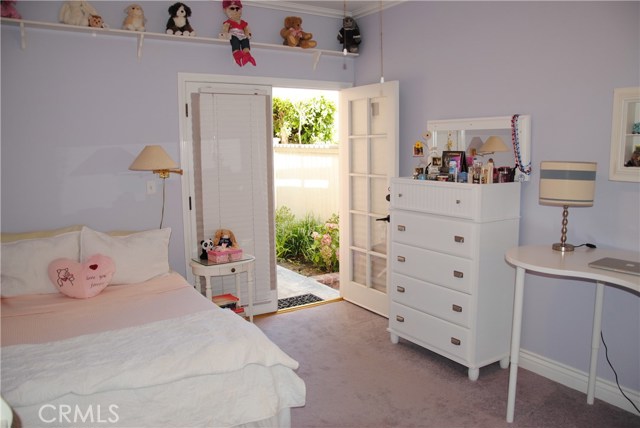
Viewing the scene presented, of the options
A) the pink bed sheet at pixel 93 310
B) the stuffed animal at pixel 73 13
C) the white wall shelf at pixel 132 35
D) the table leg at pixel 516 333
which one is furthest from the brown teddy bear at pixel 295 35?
the table leg at pixel 516 333

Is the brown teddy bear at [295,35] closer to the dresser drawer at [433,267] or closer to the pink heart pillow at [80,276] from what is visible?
the dresser drawer at [433,267]

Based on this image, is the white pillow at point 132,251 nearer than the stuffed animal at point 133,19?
Yes

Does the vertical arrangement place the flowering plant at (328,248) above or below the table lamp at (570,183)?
below

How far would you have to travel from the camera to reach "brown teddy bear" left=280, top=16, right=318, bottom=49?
164 inches

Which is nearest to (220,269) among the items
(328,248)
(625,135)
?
(328,248)

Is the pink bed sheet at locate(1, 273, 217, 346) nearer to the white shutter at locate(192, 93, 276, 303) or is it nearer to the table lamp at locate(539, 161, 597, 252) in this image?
the white shutter at locate(192, 93, 276, 303)

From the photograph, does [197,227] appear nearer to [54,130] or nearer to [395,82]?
[54,130]

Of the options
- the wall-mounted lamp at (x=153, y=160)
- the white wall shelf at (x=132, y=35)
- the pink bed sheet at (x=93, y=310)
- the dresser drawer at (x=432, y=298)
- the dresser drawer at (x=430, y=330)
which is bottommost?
the dresser drawer at (x=430, y=330)

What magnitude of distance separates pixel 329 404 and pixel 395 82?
246 cm

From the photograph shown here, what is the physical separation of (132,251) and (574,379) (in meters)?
2.90

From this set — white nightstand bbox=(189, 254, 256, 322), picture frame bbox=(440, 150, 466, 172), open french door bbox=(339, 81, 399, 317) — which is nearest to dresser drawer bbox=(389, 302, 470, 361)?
open french door bbox=(339, 81, 399, 317)

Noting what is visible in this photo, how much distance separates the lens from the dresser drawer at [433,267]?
3.12 metres

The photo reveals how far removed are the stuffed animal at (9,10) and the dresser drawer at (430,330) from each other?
317cm

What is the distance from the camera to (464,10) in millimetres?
3555
